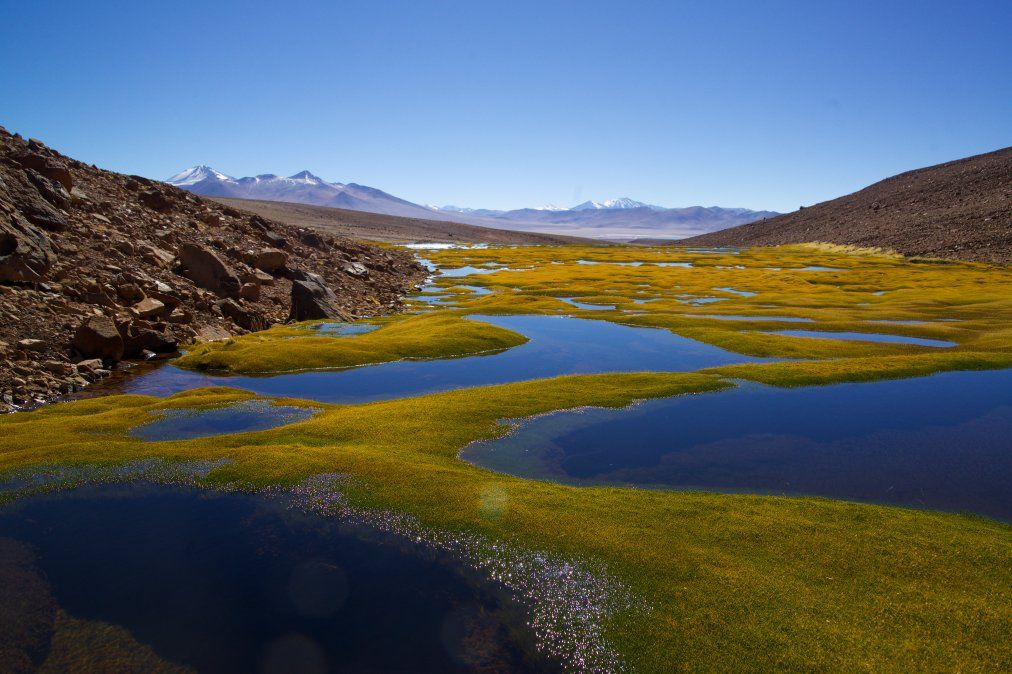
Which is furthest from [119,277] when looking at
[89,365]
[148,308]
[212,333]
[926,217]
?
[926,217]

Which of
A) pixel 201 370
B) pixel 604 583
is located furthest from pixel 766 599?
pixel 201 370

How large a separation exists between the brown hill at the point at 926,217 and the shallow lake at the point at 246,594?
108573 millimetres

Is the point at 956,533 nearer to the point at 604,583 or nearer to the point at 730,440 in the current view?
the point at 730,440

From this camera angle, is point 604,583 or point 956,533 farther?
point 956,533

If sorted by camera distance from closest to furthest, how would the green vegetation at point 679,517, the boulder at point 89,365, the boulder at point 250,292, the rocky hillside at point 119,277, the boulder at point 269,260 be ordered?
the green vegetation at point 679,517 → the boulder at point 89,365 → the rocky hillside at point 119,277 → the boulder at point 250,292 → the boulder at point 269,260

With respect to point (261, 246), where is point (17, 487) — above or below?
below

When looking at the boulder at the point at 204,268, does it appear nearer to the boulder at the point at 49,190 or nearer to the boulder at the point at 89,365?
the boulder at the point at 49,190

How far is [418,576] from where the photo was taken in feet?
32.8

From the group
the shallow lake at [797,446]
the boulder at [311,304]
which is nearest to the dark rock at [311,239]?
the boulder at [311,304]

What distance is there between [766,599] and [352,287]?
150 feet

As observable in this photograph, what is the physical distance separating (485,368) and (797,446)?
14.1 m

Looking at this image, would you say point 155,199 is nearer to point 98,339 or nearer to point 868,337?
point 98,339

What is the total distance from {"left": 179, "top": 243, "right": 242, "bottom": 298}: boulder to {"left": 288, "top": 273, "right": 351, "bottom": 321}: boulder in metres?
4.25

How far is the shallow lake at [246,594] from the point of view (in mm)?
8320
